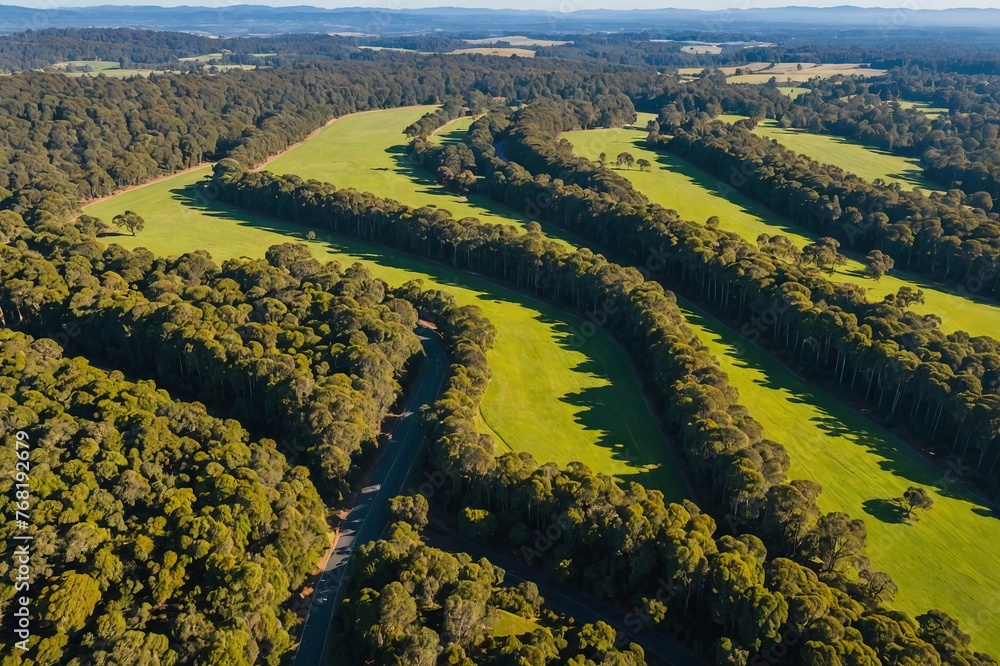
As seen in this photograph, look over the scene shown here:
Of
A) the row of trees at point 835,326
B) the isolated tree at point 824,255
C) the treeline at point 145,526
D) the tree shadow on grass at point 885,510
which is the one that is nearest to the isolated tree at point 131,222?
the treeline at point 145,526

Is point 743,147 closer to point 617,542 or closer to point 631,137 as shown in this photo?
point 631,137

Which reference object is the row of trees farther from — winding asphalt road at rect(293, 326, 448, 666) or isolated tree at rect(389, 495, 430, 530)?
isolated tree at rect(389, 495, 430, 530)

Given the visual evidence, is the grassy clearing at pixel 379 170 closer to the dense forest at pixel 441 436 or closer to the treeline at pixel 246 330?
the dense forest at pixel 441 436

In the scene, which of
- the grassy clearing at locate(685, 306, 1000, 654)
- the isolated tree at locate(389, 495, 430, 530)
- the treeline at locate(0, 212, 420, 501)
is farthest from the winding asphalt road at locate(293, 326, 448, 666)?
the grassy clearing at locate(685, 306, 1000, 654)

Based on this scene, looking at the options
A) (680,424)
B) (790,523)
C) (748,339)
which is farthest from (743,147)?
(790,523)

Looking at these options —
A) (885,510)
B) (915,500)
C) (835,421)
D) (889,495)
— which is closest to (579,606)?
(885,510)

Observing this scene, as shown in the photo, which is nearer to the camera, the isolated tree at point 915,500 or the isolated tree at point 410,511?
the isolated tree at point 410,511
